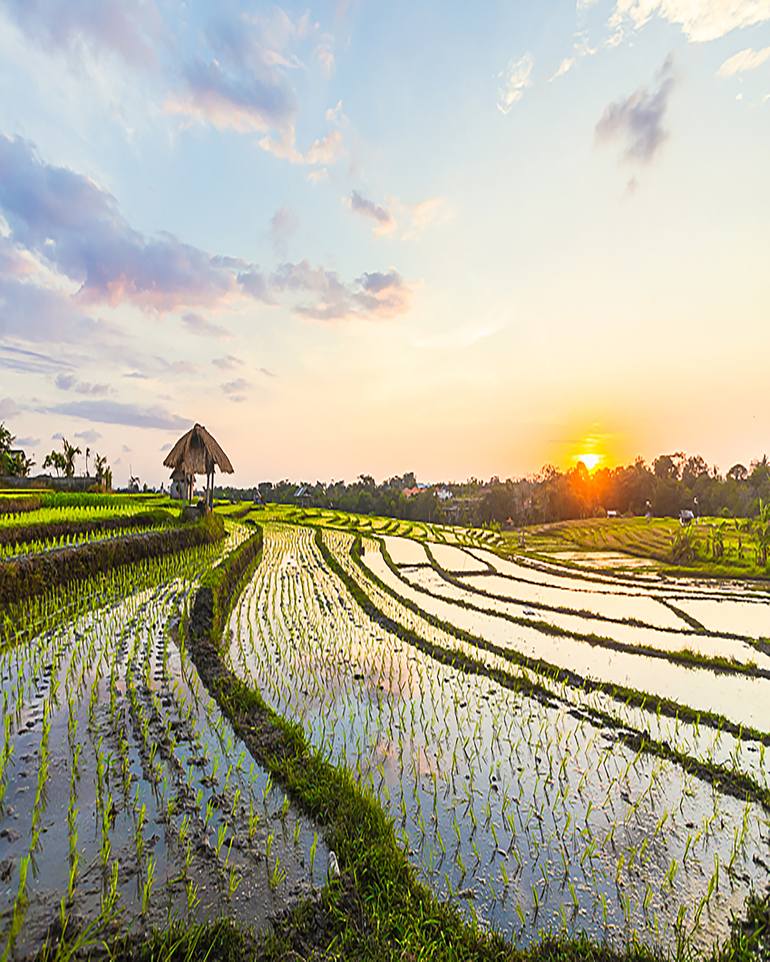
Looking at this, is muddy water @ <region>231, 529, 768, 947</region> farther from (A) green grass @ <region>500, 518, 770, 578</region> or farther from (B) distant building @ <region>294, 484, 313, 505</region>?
(B) distant building @ <region>294, 484, 313, 505</region>

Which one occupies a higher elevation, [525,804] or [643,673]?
[525,804]

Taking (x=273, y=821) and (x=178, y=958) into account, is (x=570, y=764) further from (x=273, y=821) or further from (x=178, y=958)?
(x=178, y=958)

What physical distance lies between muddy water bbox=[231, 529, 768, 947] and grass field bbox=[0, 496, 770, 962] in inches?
0.7

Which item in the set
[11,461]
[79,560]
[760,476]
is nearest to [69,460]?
[11,461]

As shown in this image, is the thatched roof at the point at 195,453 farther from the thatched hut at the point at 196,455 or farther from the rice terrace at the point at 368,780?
the rice terrace at the point at 368,780

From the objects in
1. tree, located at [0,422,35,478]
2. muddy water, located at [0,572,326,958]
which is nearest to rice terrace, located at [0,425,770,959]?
muddy water, located at [0,572,326,958]

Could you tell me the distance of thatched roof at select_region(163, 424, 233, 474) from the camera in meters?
18.2

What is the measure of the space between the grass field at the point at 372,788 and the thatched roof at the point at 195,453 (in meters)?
10.4

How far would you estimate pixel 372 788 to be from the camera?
3.50m

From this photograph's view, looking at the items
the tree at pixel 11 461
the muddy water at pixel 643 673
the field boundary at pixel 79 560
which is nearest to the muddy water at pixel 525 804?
the muddy water at pixel 643 673

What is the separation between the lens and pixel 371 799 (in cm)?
329

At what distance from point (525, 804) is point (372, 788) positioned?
1069mm

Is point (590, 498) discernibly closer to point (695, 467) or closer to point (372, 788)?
point (695, 467)

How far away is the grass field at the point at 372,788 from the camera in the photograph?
239 cm
